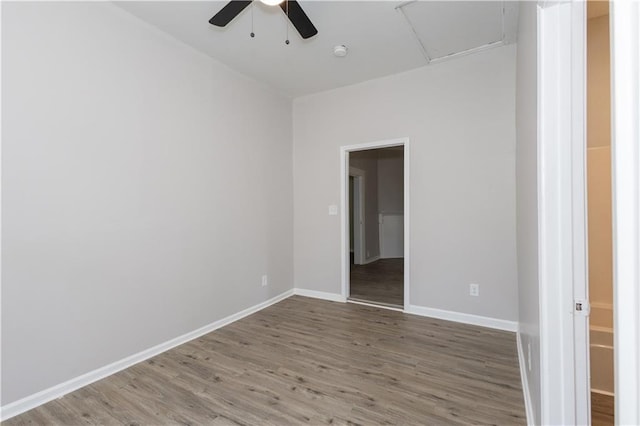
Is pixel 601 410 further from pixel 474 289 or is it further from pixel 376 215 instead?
pixel 376 215

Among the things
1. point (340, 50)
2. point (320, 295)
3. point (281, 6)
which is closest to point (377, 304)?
point (320, 295)

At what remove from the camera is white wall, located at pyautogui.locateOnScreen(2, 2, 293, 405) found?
188cm

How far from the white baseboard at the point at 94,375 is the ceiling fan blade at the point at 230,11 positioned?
2701mm

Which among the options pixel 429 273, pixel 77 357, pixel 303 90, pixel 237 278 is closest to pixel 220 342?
pixel 237 278

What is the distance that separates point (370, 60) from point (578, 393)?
3178 millimetres

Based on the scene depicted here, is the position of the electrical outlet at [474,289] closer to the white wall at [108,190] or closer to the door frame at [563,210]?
the door frame at [563,210]

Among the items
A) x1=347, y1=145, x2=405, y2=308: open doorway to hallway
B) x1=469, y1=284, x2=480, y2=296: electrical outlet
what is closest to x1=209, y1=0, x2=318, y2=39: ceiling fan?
x1=469, y1=284, x2=480, y2=296: electrical outlet

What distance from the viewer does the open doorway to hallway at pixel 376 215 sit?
5832 millimetres

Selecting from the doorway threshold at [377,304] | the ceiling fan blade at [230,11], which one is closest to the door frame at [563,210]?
the ceiling fan blade at [230,11]

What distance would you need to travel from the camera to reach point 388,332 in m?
2.99

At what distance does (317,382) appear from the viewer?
7.09 feet

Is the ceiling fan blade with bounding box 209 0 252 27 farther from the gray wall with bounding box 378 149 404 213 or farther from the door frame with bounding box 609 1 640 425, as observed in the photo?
the gray wall with bounding box 378 149 404 213

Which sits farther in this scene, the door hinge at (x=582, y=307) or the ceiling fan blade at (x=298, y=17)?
the ceiling fan blade at (x=298, y=17)

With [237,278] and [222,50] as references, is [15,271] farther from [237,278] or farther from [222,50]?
[222,50]
